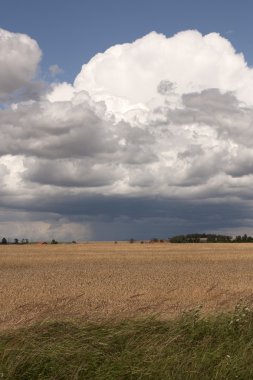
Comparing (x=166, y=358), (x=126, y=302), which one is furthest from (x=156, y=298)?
(x=166, y=358)

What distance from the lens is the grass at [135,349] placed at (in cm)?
772

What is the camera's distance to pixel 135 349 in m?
8.71

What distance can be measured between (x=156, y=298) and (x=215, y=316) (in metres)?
13.8

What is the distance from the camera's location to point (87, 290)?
27.8 metres

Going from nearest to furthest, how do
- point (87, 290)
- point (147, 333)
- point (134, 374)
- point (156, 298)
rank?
1. point (134, 374)
2. point (147, 333)
3. point (156, 298)
4. point (87, 290)

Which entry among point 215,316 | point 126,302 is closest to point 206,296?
point 126,302

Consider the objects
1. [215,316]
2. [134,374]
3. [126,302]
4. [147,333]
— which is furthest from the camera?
[126,302]

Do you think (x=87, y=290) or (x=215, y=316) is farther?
(x=87, y=290)

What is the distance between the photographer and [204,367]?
7.96 meters

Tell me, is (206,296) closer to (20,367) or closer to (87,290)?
(87,290)

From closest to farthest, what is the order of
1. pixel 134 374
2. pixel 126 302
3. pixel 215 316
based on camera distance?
pixel 134 374 → pixel 215 316 → pixel 126 302

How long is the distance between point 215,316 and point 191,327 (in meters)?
1.24

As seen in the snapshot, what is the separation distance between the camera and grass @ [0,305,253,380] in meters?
7.72

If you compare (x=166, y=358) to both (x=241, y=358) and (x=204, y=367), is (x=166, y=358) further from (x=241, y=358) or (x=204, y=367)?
(x=241, y=358)
